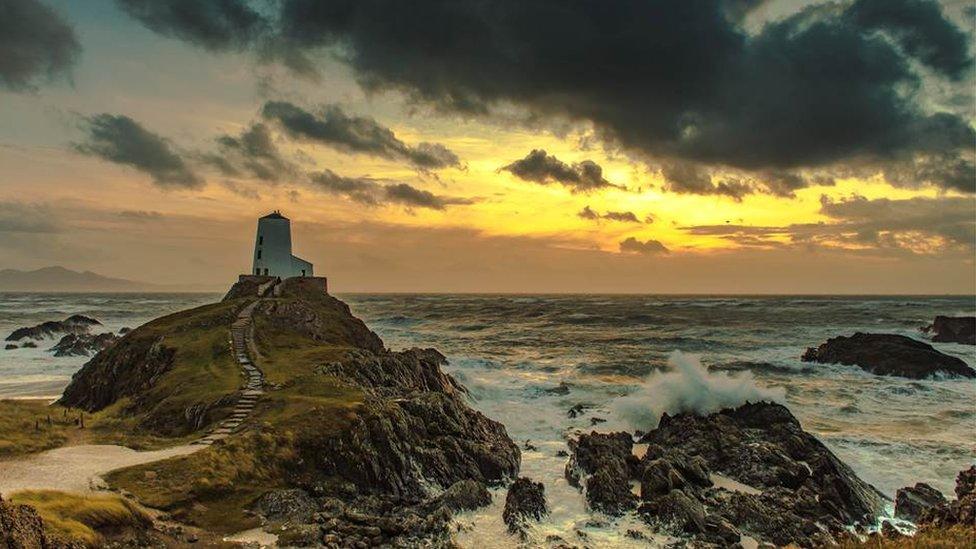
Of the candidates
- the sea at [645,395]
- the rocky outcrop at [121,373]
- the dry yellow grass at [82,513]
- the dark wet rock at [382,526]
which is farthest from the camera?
the rocky outcrop at [121,373]

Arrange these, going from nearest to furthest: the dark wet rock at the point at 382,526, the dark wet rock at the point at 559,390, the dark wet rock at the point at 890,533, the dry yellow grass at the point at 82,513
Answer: the dry yellow grass at the point at 82,513, the dark wet rock at the point at 890,533, the dark wet rock at the point at 382,526, the dark wet rock at the point at 559,390

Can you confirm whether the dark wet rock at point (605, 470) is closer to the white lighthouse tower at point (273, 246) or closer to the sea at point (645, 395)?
the sea at point (645, 395)

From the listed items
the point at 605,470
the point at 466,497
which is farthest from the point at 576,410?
the point at 466,497

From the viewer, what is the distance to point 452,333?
101 metres

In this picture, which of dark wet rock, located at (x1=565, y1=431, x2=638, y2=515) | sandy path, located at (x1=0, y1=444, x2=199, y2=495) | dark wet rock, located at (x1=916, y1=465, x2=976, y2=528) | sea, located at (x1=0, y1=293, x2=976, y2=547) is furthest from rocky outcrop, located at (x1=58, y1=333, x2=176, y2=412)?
dark wet rock, located at (x1=916, y1=465, x2=976, y2=528)

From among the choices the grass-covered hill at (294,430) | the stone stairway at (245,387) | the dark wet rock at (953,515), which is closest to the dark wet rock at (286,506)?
the grass-covered hill at (294,430)

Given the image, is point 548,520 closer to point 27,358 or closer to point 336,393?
point 336,393

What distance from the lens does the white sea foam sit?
36375mm

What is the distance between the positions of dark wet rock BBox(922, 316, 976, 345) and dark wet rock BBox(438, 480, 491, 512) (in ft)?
315

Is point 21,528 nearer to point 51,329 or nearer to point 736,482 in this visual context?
point 736,482

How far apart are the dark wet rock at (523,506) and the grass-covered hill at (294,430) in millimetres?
1610

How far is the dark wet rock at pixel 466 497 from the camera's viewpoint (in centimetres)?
2080

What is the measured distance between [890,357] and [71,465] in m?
68.7

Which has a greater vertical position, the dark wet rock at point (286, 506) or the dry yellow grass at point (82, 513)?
the dry yellow grass at point (82, 513)
